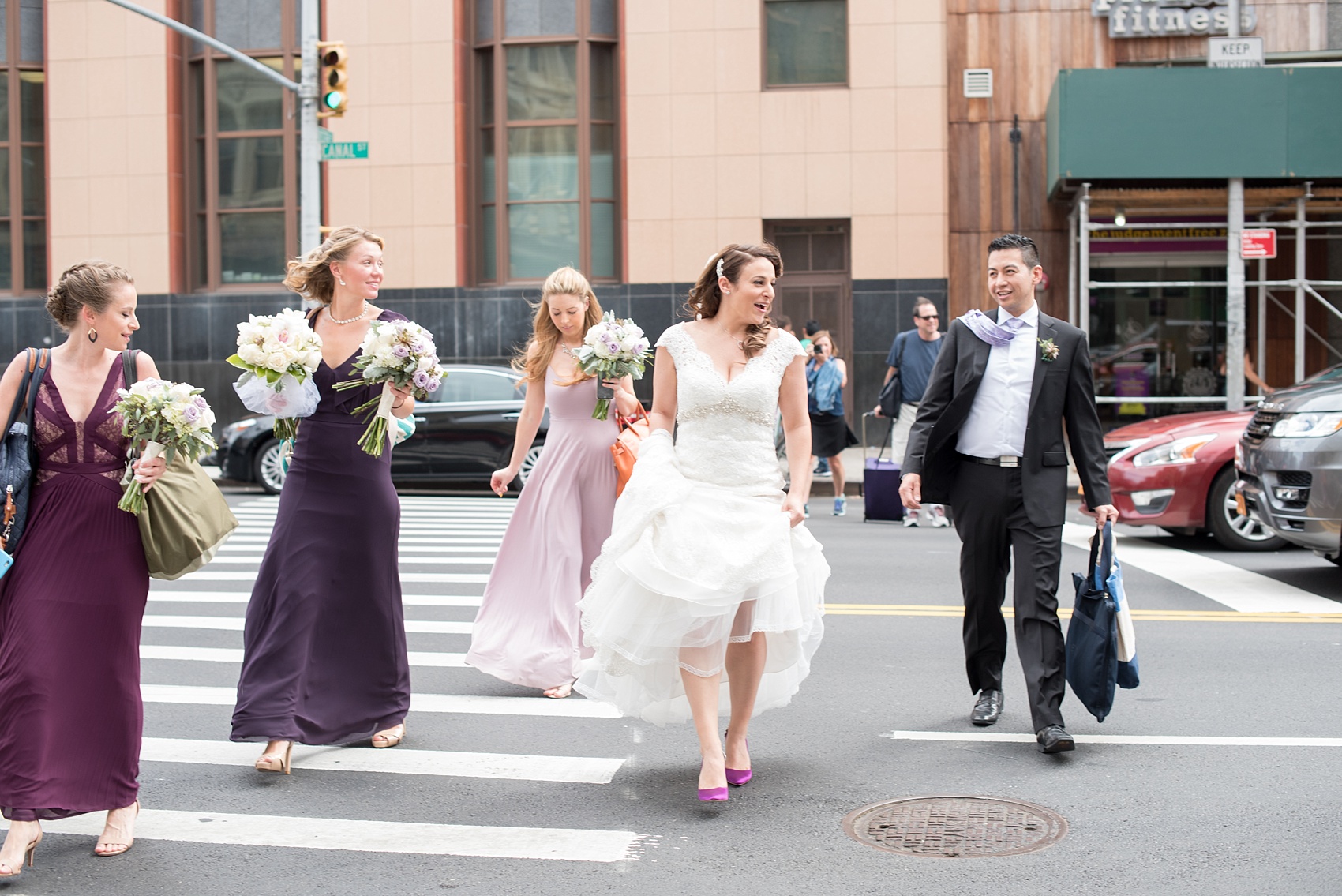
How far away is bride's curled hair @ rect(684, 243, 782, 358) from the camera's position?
5.33 m

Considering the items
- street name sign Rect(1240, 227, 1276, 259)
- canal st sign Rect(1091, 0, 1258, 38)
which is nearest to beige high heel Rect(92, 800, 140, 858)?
street name sign Rect(1240, 227, 1276, 259)

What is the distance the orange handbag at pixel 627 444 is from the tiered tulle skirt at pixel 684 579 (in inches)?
69.1

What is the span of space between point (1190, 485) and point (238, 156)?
17.9m

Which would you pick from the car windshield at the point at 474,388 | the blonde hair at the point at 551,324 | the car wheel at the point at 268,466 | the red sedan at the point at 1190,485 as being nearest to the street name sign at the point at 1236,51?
the red sedan at the point at 1190,485

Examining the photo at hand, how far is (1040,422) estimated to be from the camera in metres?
5.91

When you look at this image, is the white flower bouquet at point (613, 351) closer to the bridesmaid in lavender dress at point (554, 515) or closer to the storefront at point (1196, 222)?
the bridesmaid in lavender dress at point (554, 515)

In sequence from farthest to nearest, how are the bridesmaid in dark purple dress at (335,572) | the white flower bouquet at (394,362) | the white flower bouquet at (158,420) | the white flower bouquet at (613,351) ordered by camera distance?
the white flower bouquet at (613,351), the bridesmaid in dark purple dress at (335,572), the white flower bouquet at (394,362), the white flower bouquet at (158,420)

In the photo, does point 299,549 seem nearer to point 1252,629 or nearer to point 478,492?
point 1252,629

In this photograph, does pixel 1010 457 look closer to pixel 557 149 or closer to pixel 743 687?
pixel 743 687

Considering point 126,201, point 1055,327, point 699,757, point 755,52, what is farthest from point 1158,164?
point 126,201

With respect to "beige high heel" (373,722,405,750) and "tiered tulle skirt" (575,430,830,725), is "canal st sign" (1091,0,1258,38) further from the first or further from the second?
"beige high heel" (373,722,405,750)

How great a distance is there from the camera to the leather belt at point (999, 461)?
594cm

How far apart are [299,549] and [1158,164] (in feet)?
50.0

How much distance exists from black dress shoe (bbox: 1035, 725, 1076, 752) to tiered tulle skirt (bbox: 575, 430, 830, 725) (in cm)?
108
